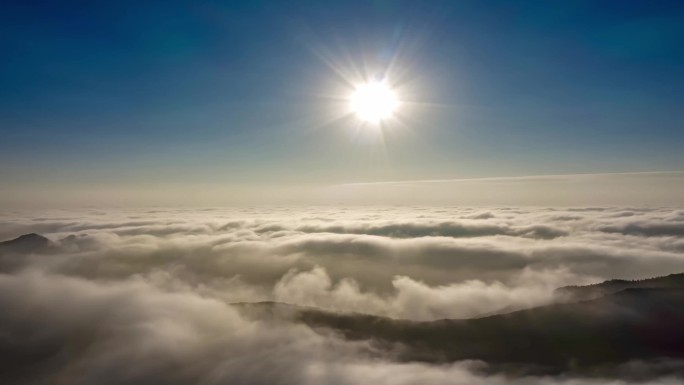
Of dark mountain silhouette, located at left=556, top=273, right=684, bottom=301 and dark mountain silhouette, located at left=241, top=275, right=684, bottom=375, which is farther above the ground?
dark mountain silhouette, located at left=556, top=273, right=684, bottom=301

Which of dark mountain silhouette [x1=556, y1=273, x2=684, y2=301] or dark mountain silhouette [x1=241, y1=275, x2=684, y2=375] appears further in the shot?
dark mountain silhouette [x1=556, y1=273, x2=684, y2=301]

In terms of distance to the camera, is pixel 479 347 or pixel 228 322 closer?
pixel 479 347

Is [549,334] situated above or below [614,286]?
below

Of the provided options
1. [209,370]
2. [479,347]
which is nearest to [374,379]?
[479,347]

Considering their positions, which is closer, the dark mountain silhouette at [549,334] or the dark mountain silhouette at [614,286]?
the dark mountain silhouette at [549,334]

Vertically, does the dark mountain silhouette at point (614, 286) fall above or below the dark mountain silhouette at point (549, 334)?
above

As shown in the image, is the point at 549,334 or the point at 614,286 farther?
the point at 614,286

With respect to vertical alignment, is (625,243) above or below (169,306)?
A: above

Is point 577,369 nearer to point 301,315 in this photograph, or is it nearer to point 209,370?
point 301,315
